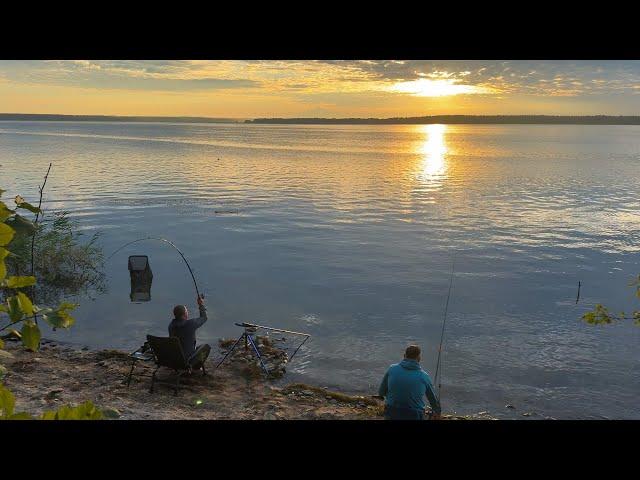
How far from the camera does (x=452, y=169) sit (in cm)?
8488

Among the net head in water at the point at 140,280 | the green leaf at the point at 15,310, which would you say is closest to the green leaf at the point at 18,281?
the green leaf at the point at 15,310

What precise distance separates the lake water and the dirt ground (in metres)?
1.67

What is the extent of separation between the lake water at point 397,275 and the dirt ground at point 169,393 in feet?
5.48

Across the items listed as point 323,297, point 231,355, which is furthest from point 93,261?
point 231,355

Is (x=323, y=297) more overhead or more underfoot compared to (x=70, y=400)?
more underfoot

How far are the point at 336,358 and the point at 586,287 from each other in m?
13.5

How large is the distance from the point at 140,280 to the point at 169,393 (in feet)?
32.8

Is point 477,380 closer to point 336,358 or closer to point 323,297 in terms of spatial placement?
point 336,358

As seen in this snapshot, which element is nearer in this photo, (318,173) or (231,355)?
(231,355)

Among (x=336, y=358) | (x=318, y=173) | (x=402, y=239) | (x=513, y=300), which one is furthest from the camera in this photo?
(x=318, y=173)

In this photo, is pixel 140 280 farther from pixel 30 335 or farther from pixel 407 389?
pixel 30 335

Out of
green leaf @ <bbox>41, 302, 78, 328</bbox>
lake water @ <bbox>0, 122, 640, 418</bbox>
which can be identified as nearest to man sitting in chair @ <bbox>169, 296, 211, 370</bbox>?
lake water @ <bbox>0, 122, 640, 418</bbox>

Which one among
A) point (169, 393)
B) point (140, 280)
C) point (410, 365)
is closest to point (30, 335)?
point (410, 365)

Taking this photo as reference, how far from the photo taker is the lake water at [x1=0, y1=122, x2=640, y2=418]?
49.6 feet
